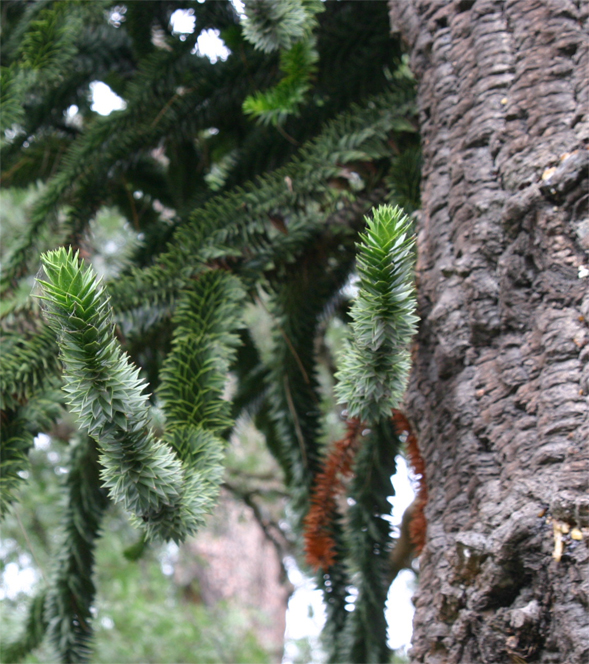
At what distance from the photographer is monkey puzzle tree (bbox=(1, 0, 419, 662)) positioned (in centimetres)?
69

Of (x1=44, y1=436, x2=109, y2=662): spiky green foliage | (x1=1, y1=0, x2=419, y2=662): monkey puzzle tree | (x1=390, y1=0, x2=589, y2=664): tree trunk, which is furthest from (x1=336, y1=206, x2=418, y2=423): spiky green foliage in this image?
(x1=44, y1=436, x2=109, y2=662): spiky green foliage

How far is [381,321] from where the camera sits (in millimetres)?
686

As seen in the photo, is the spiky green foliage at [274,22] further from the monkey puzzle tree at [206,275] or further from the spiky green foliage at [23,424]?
the spiky green foliage at [23,424]

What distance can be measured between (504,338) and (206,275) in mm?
527

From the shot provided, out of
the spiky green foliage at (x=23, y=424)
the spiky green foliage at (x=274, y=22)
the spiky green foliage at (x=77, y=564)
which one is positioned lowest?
the spiky green foliage at (x=77, y=564)

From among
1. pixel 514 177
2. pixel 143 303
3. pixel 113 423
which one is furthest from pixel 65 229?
pixel 514 177

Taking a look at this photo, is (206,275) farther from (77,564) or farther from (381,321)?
(77,564)

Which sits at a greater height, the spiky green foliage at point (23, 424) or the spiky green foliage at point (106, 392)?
the spiky green foliage at point (23, 424)

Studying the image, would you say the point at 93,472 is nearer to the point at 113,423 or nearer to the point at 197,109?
the point at 113,423

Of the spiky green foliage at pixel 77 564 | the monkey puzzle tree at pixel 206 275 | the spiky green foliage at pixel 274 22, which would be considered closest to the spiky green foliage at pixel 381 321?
the monkey puzzle tree at pixel 206 275

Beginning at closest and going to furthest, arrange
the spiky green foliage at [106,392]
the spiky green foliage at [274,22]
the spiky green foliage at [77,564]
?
the spiky green foliage at [106,392] → the spiky green foliage at [274,22] → the spiky green foliage at [77,564]

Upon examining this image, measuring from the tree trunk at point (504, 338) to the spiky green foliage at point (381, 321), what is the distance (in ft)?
0.50

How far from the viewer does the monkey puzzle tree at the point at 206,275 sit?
2.25 ft

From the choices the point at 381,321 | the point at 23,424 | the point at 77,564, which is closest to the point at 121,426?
the point at 381,321
